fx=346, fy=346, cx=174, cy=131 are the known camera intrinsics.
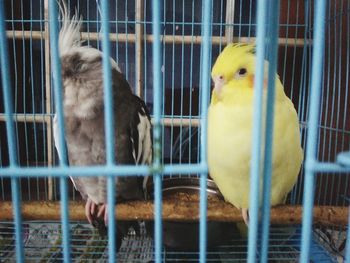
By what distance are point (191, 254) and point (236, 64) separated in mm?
505

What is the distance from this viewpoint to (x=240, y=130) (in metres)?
0.66

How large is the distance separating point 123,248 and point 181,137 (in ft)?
1.90

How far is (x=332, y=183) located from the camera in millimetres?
1151

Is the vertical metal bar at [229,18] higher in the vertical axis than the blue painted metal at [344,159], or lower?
higher

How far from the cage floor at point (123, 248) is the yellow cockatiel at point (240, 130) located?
8.9 inches

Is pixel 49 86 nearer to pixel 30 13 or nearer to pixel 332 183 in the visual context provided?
pixel 30 13

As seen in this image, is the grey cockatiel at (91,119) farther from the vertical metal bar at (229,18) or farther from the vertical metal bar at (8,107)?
the vertical metal bar at (229,18)

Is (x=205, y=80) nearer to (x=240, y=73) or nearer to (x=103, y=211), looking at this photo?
(x=240, y=73)

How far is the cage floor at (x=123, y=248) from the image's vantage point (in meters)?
0.87

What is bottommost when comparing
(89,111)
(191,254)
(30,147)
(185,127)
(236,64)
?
(191,254)

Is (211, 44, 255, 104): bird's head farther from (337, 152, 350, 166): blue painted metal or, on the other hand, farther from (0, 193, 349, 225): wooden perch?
(337, 152, 350, 166): blue painted metal

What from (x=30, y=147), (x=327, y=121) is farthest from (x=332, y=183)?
(x=30, y=147)

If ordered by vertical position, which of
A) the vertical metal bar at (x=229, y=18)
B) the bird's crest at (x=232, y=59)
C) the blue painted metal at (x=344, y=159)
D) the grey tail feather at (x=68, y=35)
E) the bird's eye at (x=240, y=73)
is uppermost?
the vertical metal bar at (x=229, y=18)

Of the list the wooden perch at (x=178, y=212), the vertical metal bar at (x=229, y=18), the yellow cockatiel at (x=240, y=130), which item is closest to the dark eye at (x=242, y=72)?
the yellow cockatiel at (x=240, y=130)
